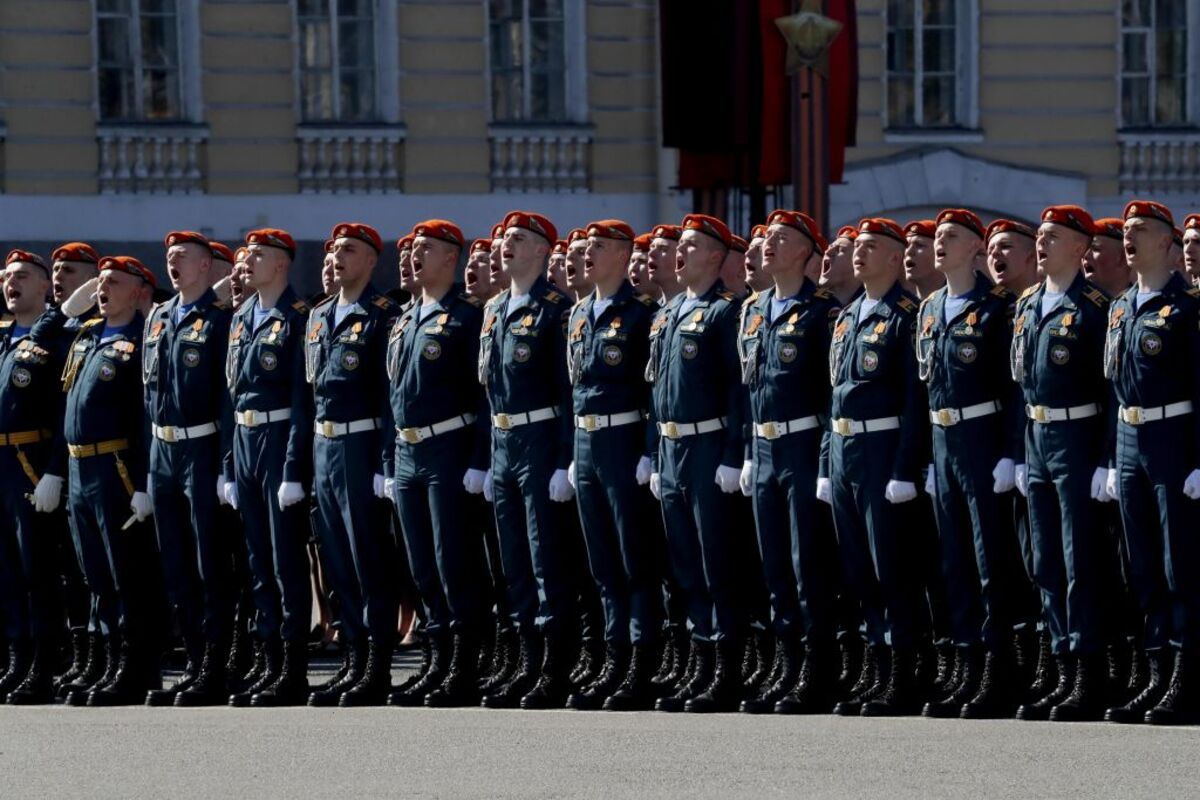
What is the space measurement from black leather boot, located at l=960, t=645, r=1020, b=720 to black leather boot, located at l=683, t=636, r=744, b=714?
37.2 inches

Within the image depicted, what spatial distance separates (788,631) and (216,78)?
1297cm

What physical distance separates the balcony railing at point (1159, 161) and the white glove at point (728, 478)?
1440 centimetres

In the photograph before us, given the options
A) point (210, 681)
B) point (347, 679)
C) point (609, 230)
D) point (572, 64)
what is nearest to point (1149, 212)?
point (609, 230)

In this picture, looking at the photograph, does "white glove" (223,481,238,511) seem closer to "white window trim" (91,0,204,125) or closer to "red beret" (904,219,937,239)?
"red beret" (904,219,937,239)

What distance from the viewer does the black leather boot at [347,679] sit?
12.8m

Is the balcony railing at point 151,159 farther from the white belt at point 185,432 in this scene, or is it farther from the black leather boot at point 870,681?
the black leather boot at point 870,681

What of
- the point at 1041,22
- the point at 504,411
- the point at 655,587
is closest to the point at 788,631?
the point at 655,587

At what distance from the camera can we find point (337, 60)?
2459 cm

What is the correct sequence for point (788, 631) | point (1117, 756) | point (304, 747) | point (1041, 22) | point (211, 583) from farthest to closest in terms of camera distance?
point (1041, 22), point (211, 583), point (788, 631), point (304, 747), point (1117, 756)

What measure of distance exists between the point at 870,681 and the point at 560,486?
1377mm

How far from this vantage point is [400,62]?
24.6 m

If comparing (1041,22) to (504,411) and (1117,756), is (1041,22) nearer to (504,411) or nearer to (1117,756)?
(504,411)

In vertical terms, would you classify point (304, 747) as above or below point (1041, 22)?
below

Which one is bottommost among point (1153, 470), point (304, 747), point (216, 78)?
point (304, 747)
